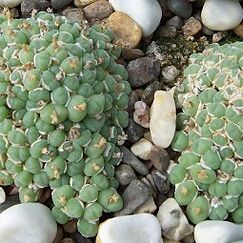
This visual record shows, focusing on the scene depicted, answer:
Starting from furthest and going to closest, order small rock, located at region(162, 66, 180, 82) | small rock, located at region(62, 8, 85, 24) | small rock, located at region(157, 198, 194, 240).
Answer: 1. small rock, located at region(62, 8, 85, 24)
2. small rock, located at region(162, 66, 180, 82)
3. small rock, located at region(157, 198, 194, 240)

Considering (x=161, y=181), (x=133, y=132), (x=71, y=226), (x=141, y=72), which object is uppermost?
(x=141, y=72)

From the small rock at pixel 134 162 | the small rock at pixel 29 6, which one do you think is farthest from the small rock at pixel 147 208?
the small rock at pixel 29 6

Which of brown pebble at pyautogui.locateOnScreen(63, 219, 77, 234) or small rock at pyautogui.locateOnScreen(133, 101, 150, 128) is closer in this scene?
brown pebble at pyautogui.locateOnScreen(63, 219, 77, 234)

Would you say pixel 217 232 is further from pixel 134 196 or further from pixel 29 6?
pixel 29 6


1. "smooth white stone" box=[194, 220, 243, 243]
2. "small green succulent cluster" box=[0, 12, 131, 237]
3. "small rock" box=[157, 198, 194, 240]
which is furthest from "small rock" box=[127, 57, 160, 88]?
"smooth white stone" box=[194, 220, 243, 243]

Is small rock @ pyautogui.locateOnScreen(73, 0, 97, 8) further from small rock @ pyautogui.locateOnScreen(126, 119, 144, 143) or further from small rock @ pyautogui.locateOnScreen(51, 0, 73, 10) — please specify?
small rock @ pyautogui.locateOnScreen(126, 119, 144, 143)

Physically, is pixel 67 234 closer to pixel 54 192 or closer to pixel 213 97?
pixel 54 192

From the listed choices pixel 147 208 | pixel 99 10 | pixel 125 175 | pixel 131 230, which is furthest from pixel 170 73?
pixel 131 230
